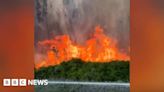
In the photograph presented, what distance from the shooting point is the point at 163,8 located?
710 centimetres

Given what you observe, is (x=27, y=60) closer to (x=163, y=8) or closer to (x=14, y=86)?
(x=14, y=86)

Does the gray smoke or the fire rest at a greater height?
the gray smoke

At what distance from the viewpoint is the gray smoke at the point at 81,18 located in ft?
23.3

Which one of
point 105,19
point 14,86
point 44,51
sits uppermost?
point 105,19

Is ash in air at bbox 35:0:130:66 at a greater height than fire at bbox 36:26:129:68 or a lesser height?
greater

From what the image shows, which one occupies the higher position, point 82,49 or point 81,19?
point 81,19

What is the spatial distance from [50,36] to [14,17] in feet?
1.86

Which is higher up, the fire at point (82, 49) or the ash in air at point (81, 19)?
the ash in air at point (81, 19)

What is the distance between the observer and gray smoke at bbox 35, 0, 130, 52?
710 centimetres

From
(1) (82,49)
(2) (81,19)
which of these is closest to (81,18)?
(2) (81,19)

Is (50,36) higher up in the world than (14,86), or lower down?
higher up

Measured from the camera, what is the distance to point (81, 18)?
7137mm

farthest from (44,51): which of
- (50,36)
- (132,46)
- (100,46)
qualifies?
(132,46)

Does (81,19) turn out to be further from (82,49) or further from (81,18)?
(82,49)
